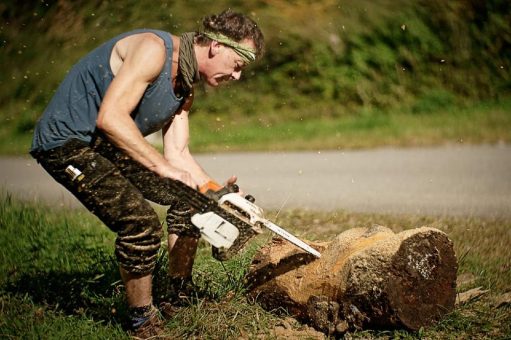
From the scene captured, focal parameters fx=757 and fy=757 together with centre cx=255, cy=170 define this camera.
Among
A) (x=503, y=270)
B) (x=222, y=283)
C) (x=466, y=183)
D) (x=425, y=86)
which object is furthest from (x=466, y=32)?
(x=222, y=283)

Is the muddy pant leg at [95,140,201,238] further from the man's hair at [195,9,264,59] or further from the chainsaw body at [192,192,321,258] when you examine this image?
the man's hair at [195,9,264,59]

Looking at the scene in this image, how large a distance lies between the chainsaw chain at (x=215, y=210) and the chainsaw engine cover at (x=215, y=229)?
47 millimetres

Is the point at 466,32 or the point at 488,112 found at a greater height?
the point at 466,32

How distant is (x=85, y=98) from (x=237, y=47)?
754 millimetres

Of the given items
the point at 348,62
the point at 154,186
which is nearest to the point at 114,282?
the point at 154,186

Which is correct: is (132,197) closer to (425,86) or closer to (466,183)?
(466,183)

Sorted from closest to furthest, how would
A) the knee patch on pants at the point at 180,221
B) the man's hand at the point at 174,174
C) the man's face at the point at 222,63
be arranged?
the man's hand at the point at 174,174
the man's face at the point at 222,63
the knee patch on pants at the point at 180,221

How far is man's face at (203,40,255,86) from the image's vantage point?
3.62 metres

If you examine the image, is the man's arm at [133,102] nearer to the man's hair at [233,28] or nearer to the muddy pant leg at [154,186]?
the muddy pant leg at [154,186]

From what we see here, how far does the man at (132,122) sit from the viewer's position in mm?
3326

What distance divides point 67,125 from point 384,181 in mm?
4216

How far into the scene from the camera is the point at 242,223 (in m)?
3.44

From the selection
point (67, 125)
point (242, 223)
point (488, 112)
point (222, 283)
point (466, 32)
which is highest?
point (67, 125)

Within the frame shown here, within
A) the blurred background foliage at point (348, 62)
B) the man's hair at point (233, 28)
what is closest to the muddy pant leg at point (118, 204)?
the man's hair at point (233, 28)
